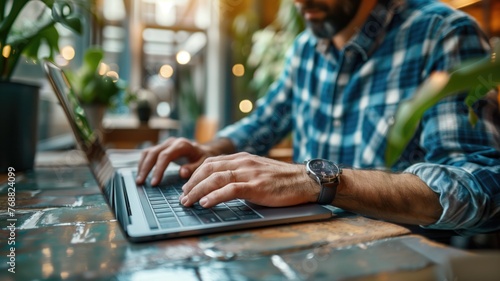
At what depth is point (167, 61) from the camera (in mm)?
4473

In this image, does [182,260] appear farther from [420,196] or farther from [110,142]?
[110,142]

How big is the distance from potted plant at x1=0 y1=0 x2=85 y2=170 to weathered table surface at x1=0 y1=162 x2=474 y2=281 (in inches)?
16.9

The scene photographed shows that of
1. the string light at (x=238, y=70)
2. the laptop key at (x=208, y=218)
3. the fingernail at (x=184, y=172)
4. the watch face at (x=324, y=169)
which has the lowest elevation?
the fingernail at (x=184, y=172)

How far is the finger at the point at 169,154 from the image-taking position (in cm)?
70

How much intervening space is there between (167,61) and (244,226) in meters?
4.28

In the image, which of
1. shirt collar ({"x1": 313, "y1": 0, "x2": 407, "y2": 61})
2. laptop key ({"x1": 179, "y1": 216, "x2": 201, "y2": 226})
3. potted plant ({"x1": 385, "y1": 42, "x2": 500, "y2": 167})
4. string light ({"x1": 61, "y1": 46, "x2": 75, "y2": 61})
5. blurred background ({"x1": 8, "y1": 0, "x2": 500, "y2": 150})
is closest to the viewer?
potted plant ({"x1": 385, "y1": 42, "x2": 500, "y2": 167})

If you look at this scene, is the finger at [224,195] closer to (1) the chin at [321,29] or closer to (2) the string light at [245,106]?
(1) the chin at [321,29]

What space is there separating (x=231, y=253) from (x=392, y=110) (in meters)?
0.80

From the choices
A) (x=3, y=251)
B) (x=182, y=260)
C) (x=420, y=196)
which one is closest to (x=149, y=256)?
(x=182, y=260)

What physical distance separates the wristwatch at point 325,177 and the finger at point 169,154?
0.28m

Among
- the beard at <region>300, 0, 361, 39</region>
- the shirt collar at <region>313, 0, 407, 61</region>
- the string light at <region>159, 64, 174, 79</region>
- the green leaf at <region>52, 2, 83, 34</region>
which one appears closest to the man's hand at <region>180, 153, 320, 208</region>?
the green leaf at <region>52, 2, 83, 34</region>

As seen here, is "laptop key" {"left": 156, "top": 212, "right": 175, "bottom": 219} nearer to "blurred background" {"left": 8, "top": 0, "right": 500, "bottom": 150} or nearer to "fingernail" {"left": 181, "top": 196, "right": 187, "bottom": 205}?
"fingernail" {"left": 181, "top": 196, "right": 187, "bottom": 205}

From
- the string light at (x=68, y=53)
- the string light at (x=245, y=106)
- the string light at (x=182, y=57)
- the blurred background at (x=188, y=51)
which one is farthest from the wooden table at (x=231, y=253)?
the string light at (x=182, y=57)

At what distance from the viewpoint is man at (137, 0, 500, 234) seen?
552 millimetres
